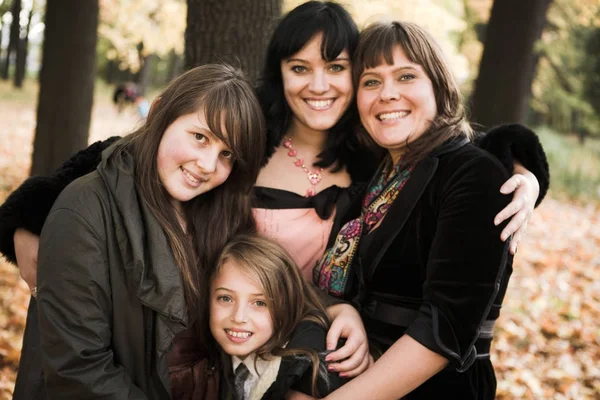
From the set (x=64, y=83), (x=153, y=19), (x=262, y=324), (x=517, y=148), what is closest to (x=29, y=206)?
(x=262, y=324)

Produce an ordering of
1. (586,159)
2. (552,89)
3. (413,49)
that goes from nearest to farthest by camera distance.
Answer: (413,49)
(586,159)
(552,89)

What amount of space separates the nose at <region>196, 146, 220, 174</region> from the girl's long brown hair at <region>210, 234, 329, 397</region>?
0.41 metres

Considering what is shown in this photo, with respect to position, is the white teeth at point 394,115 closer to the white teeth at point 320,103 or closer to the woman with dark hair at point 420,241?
the woman with dark hair at point 420,241

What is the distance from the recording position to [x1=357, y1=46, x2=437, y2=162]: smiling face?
2.60 m

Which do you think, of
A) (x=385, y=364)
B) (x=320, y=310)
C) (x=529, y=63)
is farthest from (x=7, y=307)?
(x=529, y=63)

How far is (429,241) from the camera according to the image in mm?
2389

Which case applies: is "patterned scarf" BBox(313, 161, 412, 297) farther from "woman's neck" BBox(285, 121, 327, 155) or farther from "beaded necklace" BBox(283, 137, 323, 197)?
"woman's neck" BBox(285, 121, 327, 155)

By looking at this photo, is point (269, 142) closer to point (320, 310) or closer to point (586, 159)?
point (320, 310)

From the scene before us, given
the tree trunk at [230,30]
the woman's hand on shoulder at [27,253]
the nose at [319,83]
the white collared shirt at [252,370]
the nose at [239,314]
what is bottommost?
the white collared shirt at [252,370]

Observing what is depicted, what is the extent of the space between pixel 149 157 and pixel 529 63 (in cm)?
464

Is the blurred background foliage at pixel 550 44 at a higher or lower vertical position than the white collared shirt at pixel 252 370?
higher

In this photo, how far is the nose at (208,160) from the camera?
Answer: 2457 mm

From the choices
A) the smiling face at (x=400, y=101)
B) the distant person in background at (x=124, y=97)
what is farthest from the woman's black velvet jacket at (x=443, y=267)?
the distant person in background at (x=124, y=97)

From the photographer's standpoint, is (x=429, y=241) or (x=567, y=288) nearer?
(x=429, y=241)
